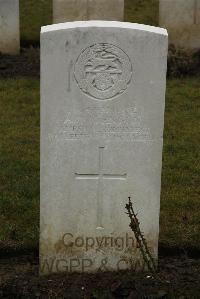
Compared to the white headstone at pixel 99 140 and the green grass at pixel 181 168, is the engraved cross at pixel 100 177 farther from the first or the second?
the green grass at pixel 181 168

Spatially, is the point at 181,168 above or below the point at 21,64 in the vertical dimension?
below

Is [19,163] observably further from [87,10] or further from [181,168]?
[87,10]

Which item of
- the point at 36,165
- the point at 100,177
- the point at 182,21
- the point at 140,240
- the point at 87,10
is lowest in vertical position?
the point at 140,240

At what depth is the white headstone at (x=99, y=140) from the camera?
→ 4539mm

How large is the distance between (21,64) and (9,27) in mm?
730

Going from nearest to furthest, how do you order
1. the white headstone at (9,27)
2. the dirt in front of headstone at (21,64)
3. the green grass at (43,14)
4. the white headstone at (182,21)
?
the dirt in front of headstone at (21,64) → the white headstone at (9,27) → the white headstone at (182,21) → the green grass at (43,14)

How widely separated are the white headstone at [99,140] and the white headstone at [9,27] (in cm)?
679

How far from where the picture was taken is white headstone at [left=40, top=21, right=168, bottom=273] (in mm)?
4539

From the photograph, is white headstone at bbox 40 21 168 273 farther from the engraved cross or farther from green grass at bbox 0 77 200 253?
green grass at bbox 0 77 200 253

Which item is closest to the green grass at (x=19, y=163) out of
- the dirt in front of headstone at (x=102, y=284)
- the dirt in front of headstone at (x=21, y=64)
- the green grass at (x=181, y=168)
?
the dirt in front of headstone at (x=21, y=64)

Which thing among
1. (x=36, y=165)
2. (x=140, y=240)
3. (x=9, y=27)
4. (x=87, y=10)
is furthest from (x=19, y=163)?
(x=87, y=10)

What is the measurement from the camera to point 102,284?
15.5 ft

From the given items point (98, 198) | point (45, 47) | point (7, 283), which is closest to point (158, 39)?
point (45, 47)

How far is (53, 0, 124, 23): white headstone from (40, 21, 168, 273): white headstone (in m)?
6.91
